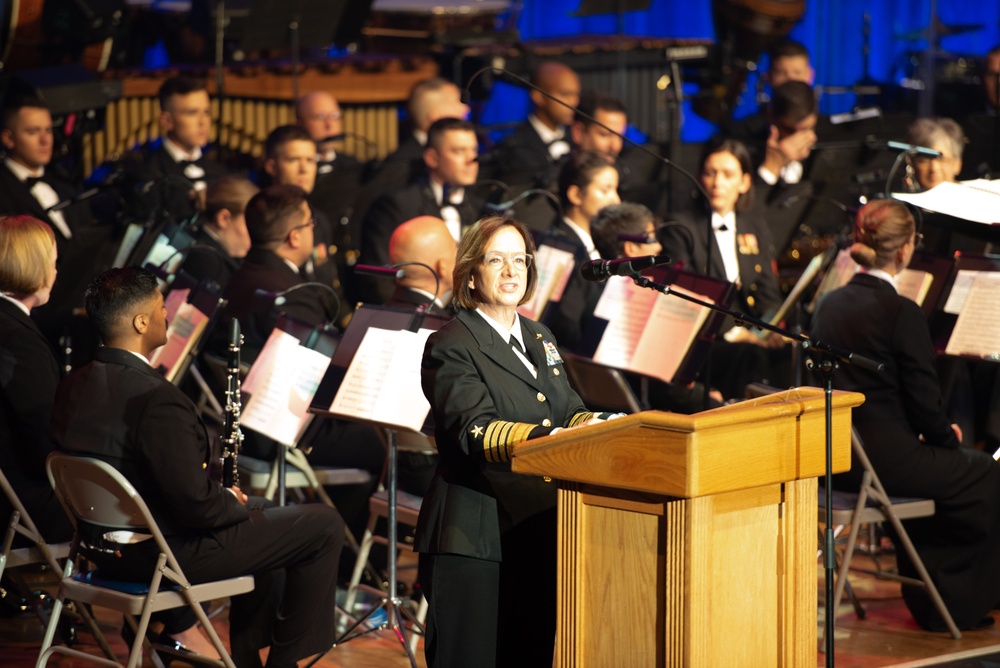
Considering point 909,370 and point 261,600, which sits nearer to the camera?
point 261,600

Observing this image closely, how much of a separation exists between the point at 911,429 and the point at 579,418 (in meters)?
2.09

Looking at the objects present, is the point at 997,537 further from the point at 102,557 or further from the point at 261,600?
the point at 102,557

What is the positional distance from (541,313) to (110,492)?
2.49 metres

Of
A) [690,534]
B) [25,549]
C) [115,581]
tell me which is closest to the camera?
[690,534]

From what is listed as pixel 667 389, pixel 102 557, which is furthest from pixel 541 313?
pixel 102 557

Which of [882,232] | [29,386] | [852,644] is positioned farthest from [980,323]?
[29,386]

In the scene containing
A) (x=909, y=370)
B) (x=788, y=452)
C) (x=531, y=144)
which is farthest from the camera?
(x=531, y=144)

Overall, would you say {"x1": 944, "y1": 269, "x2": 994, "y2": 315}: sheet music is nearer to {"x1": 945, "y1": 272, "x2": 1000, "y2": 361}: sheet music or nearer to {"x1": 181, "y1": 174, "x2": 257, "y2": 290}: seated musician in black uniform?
{"x1": 945, "y1": 272, "x2": 1000, "y2": 361}: sheet music

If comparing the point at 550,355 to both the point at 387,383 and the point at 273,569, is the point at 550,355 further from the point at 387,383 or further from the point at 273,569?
the point at 273,569

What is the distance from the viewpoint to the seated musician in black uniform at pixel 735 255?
7309 mm

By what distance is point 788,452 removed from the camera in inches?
136

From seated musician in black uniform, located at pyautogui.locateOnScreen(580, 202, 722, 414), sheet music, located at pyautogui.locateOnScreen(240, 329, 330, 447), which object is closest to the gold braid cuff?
sheet music, located at pyautogui.locateOnScreen(240, 329, 330, 447)

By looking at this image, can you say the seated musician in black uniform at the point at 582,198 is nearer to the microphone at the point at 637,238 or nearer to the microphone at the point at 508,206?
the microphone at the point at 508,206

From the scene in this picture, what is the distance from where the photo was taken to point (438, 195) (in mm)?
7789
